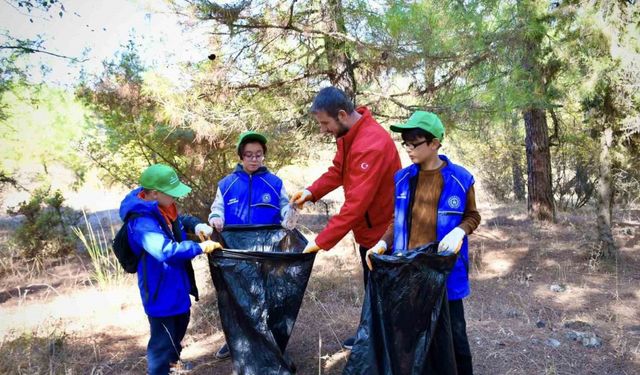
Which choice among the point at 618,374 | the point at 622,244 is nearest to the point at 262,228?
the point at 618,374

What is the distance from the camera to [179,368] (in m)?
2.60

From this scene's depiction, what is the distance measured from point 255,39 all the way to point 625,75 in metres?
4.03

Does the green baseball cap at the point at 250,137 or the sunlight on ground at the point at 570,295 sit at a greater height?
the green baseball cap at the point at 250,137

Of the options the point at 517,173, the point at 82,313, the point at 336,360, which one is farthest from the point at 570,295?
Answer: the point at 517,173

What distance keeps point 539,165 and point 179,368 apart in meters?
6.48

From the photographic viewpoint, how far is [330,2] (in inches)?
182

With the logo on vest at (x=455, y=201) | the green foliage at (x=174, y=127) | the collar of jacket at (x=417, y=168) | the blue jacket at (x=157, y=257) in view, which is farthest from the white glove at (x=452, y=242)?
the green foliage at (x=174, y=127)

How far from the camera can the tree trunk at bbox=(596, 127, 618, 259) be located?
4.90 m

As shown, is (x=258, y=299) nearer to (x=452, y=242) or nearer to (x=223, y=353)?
(x=223, y=353)

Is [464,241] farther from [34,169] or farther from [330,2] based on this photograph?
[34,169]

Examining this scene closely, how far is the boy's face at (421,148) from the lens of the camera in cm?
207

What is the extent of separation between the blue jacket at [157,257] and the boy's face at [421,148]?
1193 millimetres

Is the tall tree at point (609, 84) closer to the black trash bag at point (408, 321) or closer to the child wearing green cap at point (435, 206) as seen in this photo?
the child wearing green cap at point (435, 206)

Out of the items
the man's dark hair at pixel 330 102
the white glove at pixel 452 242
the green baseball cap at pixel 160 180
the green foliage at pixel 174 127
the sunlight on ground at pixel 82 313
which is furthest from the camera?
the green foliage at pixel 174 127
